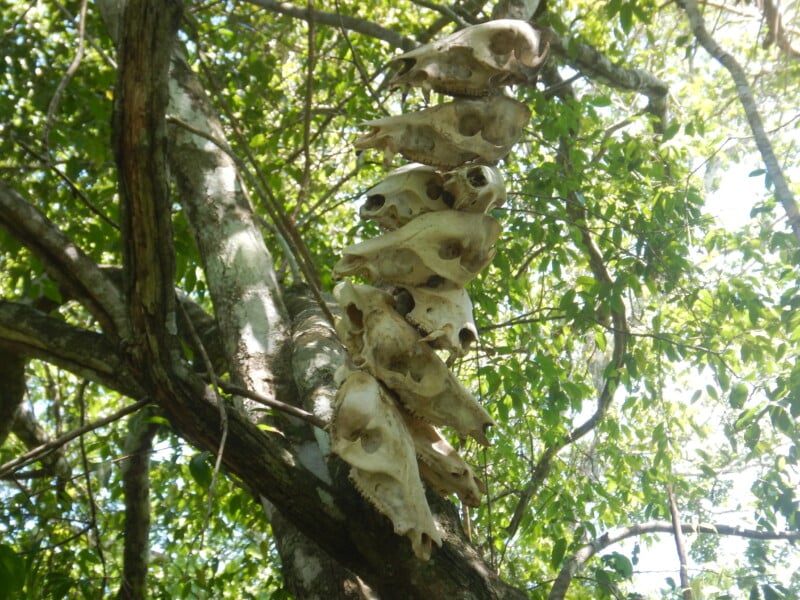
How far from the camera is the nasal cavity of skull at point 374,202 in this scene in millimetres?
1533

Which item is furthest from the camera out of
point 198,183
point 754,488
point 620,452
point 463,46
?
point 620,452

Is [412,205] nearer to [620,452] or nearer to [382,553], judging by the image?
[382,553]

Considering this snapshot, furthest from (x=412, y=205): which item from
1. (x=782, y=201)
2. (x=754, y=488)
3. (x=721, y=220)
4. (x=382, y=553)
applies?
(x=721, y=220)

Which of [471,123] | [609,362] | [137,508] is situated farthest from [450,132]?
[609,362]

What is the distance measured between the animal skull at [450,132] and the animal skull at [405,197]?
5 cm

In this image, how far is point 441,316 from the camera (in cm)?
144

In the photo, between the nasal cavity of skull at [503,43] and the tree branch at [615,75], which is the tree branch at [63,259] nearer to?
the nasal cavity of skull at [503,43]

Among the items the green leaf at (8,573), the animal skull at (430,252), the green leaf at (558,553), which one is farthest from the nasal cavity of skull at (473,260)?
the green leaf at (558,553)

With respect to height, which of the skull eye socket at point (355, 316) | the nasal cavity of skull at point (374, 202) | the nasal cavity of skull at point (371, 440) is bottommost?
the nasal cavity of skull at point (371, 440)

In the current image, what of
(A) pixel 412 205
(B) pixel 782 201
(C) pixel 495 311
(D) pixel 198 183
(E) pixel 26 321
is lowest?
(A) pixel 412 205

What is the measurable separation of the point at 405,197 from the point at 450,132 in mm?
163

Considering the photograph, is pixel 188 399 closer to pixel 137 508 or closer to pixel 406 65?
pixel 406 65

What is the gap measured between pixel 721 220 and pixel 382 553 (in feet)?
13.8

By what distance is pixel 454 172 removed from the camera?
59.2 inches
